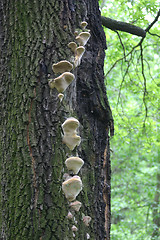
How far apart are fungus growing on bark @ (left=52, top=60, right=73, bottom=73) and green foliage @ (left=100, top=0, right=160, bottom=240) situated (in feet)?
11.7

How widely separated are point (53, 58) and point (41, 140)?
2.02 feet

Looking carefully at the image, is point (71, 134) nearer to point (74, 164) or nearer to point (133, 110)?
point (74, 164)

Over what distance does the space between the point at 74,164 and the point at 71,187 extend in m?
0.16

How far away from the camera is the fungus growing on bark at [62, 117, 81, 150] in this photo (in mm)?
1789

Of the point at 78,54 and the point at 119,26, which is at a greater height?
the point at 119,26

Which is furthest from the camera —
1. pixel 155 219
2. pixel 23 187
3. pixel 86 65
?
pixel 155 219

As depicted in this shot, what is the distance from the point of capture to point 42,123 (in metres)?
1.81

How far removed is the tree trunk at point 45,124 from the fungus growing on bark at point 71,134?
47 mm

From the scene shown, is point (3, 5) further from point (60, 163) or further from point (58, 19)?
point (60, 163)

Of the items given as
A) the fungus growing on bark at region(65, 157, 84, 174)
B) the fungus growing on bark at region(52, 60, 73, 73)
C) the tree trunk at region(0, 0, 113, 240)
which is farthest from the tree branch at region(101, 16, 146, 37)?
the fungus growing on bark at region(65, 157, 84, 174)

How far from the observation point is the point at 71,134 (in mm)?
1819

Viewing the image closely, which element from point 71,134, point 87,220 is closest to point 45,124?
point 71,134

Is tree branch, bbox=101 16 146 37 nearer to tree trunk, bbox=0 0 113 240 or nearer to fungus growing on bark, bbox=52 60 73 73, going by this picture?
tree trunk, bbox=0 0 113 240

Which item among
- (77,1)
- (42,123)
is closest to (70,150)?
(42,123)
